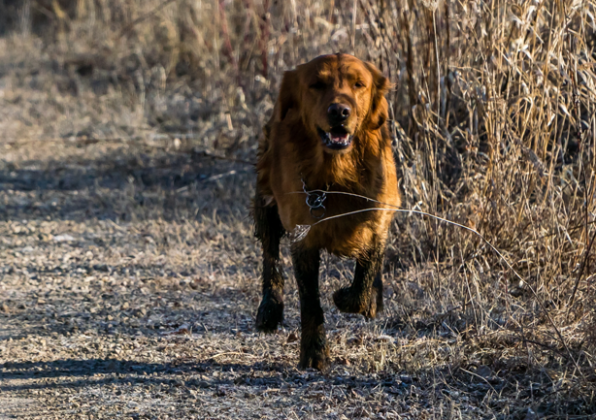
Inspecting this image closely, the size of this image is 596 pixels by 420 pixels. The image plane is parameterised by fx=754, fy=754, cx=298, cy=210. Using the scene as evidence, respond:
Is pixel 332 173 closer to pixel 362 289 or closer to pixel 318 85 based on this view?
pixel 318 85

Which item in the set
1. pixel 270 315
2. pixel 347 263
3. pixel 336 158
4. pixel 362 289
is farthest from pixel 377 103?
pixel 347 263

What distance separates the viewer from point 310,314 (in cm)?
331

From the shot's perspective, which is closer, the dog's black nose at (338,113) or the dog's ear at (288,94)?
the dog's black nose at (338,113)

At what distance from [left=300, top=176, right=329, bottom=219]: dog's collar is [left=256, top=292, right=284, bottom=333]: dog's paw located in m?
0.70

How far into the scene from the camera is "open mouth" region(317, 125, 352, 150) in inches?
121

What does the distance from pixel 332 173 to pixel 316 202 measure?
0.49 ft

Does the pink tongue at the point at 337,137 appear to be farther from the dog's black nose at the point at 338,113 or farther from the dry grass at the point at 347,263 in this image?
the dry grass at the point at 347,263

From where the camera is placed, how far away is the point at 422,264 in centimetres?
421

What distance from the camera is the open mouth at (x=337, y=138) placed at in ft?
10.1

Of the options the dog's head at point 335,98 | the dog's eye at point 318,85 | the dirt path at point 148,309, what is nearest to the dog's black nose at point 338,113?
the dog's head at point 335,98

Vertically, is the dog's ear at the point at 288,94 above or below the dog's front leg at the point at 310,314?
above

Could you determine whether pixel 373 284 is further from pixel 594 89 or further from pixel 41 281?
pixel 41 281

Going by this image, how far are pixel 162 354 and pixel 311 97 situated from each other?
1388 mm

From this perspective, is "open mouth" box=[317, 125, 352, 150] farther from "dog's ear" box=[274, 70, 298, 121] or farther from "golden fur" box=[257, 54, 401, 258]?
"dog's ear" box=[274, 70, 298, 121]
